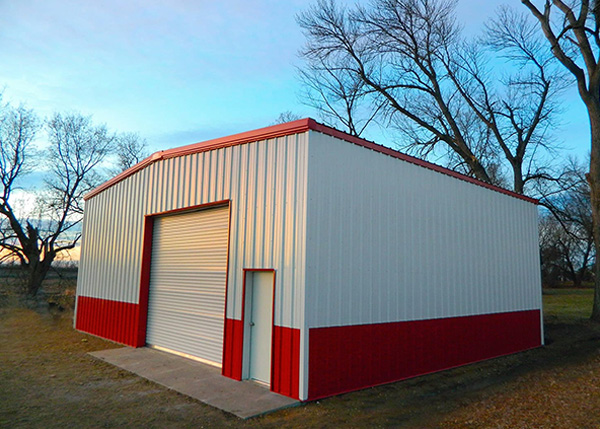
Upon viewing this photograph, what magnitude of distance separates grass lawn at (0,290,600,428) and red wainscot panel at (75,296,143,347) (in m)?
1.33

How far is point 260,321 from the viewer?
26.2 ft

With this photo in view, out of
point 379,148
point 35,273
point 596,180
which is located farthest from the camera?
point 35,273

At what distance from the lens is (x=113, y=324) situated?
12.4m

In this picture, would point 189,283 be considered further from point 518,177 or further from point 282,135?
point 518,177

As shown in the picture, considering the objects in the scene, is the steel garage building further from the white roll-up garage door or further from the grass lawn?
the grass lawn

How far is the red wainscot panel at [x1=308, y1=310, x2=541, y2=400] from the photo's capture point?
716 centimetres

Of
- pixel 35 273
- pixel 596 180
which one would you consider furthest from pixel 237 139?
pixel 35 273

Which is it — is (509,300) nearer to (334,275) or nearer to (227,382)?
(334,275)

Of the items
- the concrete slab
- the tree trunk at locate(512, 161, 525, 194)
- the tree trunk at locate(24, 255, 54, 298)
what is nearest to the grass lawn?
the concrete slab

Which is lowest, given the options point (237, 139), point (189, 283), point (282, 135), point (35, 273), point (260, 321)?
point (260, 321)

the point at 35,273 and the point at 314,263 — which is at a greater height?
the point at 314,263

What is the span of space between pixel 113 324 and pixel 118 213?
3.32 meters

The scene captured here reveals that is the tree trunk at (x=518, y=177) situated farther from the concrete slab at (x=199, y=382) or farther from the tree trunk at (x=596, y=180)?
the concrete slab at (x=199, y=382)

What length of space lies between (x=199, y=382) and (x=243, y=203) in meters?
3.50
